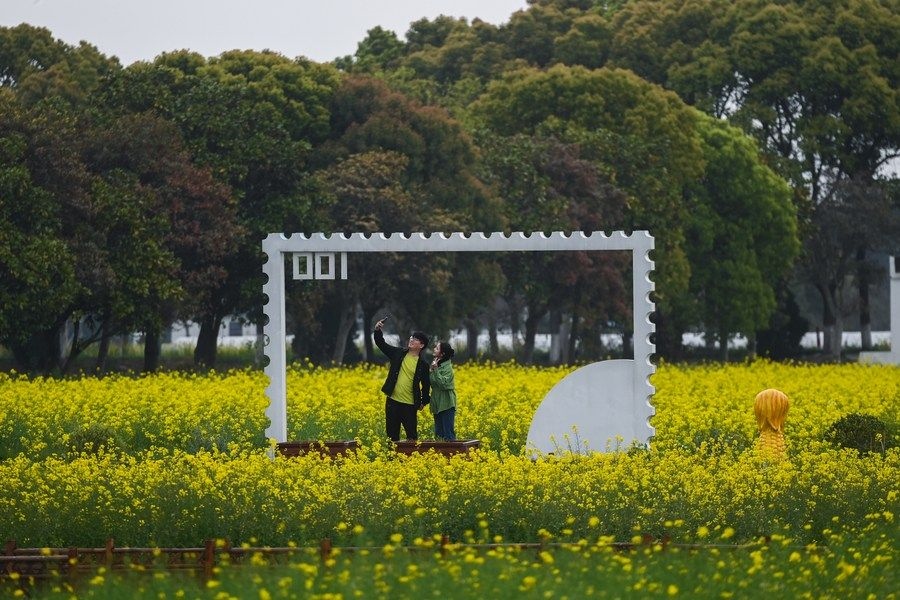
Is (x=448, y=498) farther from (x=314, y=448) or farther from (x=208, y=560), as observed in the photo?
(x=314, y=448)

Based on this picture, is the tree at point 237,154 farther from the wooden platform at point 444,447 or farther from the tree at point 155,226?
the wooden platform at point 444,447

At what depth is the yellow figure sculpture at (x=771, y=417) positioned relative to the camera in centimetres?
1789

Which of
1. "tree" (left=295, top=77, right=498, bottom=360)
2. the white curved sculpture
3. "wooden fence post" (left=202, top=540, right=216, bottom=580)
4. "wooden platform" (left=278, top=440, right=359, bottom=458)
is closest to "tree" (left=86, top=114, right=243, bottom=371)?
"tree" (left=295, top=77, right=498, bottom=360)

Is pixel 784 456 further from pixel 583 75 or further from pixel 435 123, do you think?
pixel 583 75

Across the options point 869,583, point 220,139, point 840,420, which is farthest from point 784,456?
point 220,139

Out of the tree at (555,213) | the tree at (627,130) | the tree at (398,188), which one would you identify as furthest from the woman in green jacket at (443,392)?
the tree at (627,130)

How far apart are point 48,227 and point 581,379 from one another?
18.7 meters

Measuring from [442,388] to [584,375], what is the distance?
6.09 feet

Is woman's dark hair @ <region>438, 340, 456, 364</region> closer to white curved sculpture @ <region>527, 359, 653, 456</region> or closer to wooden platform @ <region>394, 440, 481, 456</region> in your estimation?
white curved sculpture @ <region>527, 359, 653, 456</region>

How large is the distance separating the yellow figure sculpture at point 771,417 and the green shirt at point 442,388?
3.98m

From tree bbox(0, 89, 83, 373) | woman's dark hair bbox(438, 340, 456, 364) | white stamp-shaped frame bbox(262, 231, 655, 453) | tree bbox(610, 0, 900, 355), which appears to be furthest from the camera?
tree bbox(610, 0, 900, 355)

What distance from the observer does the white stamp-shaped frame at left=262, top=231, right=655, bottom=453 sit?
63.4 feet

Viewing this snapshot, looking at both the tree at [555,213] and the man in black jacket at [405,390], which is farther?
the tree at [555,213]

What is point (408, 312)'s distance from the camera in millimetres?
48438
